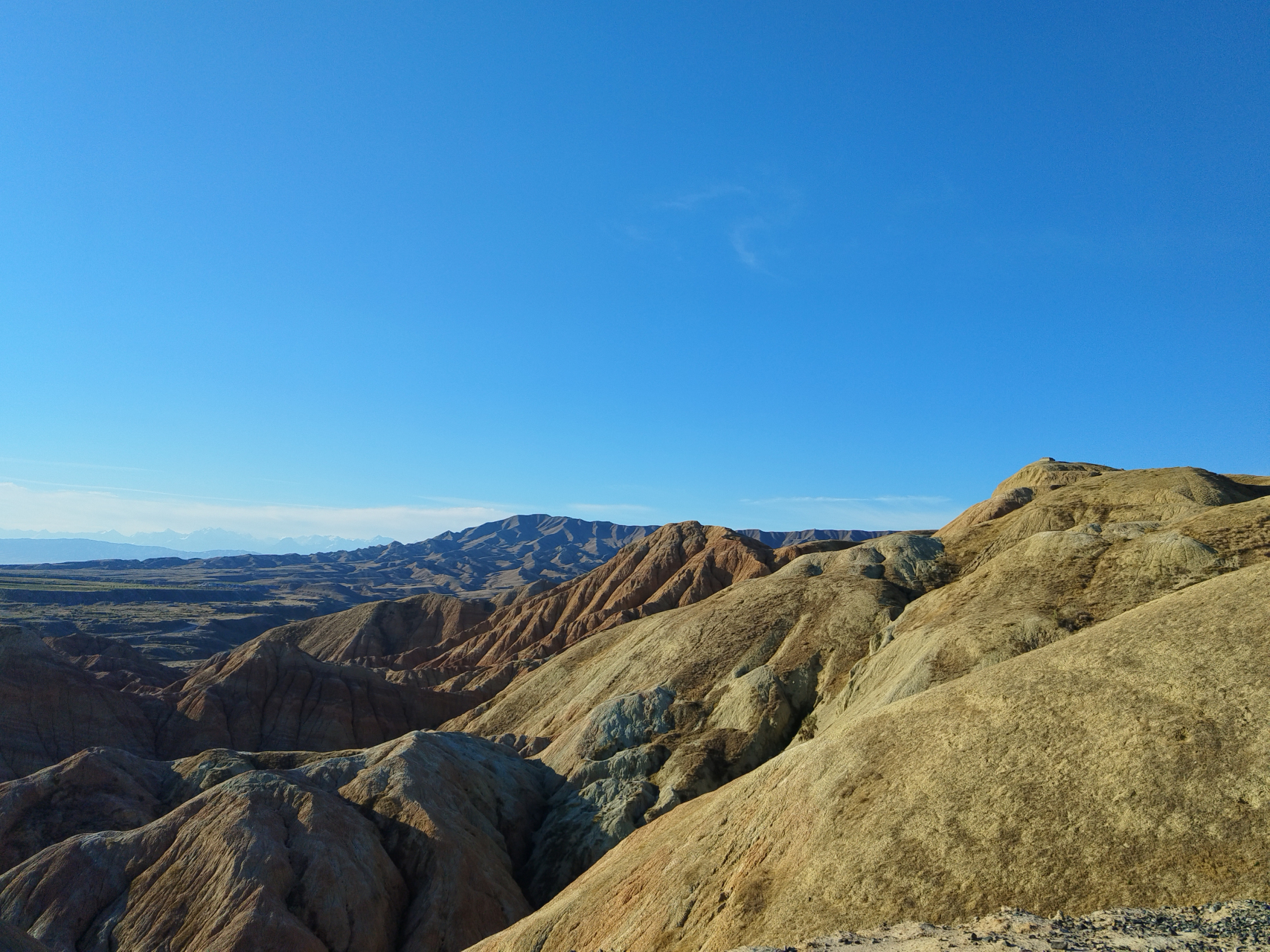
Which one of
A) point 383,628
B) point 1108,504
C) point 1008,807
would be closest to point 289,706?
point 383,628

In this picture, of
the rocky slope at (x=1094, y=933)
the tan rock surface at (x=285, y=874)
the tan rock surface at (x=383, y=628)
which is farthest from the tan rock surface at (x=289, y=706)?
the rocky slope at (x=1094, y=933)

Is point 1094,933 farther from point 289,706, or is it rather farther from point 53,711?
point 53,711

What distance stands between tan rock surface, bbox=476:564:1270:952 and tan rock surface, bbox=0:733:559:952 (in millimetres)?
8233

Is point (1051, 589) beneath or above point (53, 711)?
above

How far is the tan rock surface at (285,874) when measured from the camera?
1264 inches

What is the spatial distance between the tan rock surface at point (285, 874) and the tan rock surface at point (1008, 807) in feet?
27.0

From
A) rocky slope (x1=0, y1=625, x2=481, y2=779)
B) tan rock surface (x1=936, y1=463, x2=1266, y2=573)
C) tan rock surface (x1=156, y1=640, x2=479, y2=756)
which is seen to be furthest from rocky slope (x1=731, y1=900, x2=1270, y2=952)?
rocky slope (x1=0, y1=625, x2=481, y2=779)

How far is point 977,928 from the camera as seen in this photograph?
16547 mm

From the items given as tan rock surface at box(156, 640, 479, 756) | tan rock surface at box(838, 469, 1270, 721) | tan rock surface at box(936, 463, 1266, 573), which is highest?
tan rock surface at box(936, 463, 1266, 573)

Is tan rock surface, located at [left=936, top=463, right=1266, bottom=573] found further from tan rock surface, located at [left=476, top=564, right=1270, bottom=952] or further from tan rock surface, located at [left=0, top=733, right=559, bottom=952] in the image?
tan rock surface, located at [left=0, top=733, right=559, bottom=952]

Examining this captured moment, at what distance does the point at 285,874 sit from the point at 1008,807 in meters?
29.0

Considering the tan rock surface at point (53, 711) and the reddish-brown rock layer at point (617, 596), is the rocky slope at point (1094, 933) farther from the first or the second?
the reddish-brown rock layer at point (617, 596)

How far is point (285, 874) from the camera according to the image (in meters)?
33.6

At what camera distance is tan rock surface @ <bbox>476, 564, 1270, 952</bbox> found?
58.1 feet
